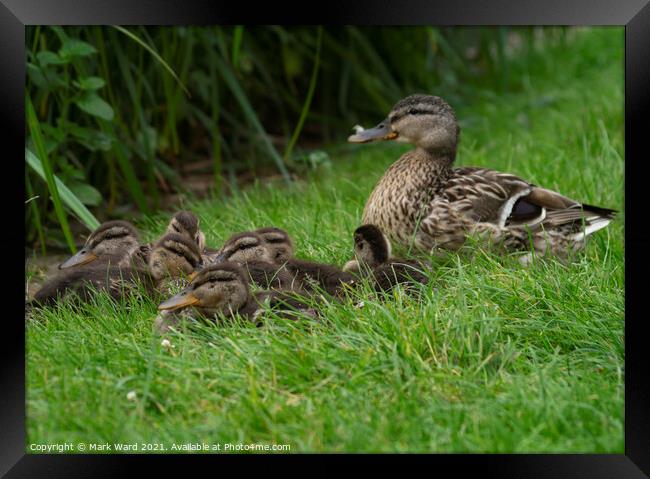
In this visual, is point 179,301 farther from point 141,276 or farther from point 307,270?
point 307,270

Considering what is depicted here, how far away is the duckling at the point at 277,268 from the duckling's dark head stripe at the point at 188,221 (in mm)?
285

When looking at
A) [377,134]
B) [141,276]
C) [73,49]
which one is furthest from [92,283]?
[377,134]

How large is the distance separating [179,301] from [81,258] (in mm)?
984

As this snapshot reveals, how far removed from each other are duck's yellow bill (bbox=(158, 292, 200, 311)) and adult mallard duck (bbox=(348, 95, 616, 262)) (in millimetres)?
1220

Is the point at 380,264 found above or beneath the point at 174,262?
beneath

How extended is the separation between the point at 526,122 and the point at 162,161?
2.68 meters

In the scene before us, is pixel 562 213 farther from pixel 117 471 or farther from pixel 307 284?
pixel 117 471

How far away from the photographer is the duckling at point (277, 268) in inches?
149

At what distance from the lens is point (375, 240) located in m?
4.01

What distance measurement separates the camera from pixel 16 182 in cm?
287

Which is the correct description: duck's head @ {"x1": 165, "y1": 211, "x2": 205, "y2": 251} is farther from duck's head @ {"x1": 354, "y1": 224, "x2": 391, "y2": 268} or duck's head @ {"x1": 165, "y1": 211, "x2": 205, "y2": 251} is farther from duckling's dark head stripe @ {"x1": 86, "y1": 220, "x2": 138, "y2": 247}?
duck's head @ {"x1": 354, "y1": 224, "x2": 391, "y2": 268}

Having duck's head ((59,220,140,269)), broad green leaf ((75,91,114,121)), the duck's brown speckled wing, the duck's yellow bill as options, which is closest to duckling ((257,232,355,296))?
the duck's yellow bill
